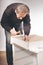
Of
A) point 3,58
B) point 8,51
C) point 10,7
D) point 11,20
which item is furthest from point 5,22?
point 3,58

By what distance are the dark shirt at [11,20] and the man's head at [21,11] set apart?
0.13ft

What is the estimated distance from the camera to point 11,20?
2.23 m

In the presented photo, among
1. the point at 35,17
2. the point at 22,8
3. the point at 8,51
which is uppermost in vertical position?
the point at 22,8

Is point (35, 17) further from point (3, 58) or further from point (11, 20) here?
A: point (3, 58)

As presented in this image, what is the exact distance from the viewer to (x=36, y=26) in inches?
90.2

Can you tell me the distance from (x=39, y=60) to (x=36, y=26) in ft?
1.87

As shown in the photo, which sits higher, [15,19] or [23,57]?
[15,19]

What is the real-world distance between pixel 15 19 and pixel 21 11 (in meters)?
0.14

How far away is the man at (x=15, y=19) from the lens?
2223mm

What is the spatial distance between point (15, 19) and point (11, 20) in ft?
0.20

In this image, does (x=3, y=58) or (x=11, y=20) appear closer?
(x=11, y=20)

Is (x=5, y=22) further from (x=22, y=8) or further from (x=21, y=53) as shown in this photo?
(x=21, y=53)

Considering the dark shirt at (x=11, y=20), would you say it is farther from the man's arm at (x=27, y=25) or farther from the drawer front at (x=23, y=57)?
the drawer front at (x=23, y=57)

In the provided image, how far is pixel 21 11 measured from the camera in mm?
2229
